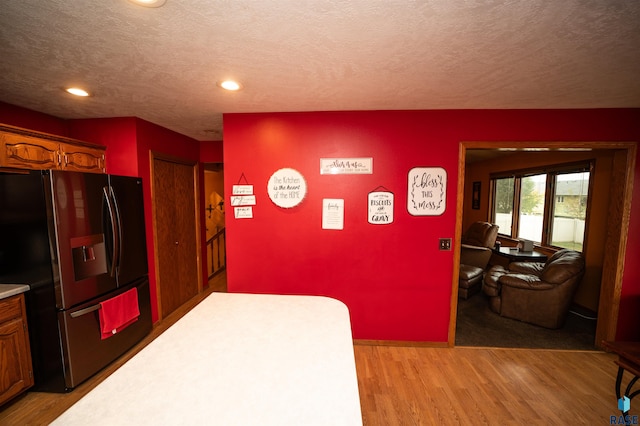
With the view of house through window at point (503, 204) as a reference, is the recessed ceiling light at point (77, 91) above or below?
above

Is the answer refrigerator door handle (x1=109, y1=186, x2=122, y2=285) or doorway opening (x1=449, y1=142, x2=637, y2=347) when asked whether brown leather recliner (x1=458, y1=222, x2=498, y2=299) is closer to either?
doorway opening (x1=449, y1=142, x2=637, y2=347)

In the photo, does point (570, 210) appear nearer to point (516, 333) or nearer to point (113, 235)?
point (516, 333)

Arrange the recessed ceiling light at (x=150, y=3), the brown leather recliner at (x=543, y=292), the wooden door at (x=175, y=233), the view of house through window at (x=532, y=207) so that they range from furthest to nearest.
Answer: the view of house through window at (x=532, y=207), the wooden door at (x=175, y=233), the brown leather recliner at (x=543, y=292), the recessed ceiling light at (x=150, y=3)

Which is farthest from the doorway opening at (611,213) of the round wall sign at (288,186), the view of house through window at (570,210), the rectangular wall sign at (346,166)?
the round wall sign at (288,186)

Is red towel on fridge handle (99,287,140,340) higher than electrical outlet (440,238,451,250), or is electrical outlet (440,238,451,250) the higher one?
electrical outlet (440,238,451,250)

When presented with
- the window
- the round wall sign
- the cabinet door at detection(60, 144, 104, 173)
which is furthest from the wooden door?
the window

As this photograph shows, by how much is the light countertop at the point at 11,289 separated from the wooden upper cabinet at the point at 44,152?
918 millimetres

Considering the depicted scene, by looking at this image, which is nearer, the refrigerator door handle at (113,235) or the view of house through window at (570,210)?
the refrigerator door handle at (113,235)

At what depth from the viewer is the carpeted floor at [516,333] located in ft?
8.59

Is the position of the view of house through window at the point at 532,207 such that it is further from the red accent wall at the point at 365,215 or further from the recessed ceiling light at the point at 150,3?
the recessed ceiling light at the point at 150,3

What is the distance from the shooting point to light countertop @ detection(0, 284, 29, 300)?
1735 millimetres

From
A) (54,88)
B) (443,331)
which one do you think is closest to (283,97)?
(54,88)

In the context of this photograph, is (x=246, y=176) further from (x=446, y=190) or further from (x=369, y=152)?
(x=446, y=190)

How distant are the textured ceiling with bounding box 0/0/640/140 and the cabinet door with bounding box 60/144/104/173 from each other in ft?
1.34
